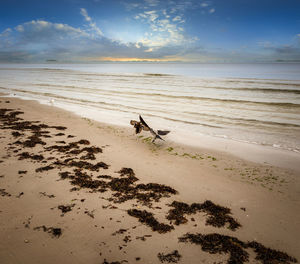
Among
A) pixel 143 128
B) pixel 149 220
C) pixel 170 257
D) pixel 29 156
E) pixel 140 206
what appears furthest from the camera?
pixel 143 128

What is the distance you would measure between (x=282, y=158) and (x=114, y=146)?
7298 mm

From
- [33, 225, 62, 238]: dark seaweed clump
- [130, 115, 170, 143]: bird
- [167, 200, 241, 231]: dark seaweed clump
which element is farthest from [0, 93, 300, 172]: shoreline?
[33, 225, 62, 238]: dark seaweed clump

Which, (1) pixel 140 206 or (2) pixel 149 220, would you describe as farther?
(1) pixel 140 206

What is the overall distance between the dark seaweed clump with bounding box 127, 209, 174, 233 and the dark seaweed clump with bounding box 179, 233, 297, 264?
0.40 metres

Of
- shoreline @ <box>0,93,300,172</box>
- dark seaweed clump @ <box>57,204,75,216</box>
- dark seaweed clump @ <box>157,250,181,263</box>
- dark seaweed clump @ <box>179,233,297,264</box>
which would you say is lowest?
dark seaweed clump @ <box>157,250,181,263</box>

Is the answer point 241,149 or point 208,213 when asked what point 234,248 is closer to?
point 208,213

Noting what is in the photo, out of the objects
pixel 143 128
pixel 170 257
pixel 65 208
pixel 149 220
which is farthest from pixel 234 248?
pixel 143 128

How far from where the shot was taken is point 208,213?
15.4 feet

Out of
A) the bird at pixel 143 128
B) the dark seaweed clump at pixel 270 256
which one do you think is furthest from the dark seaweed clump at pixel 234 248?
the bird at pixel 143 128

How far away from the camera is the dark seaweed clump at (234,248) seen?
11.6 ft

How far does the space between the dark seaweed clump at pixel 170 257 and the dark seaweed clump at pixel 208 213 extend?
769 mm

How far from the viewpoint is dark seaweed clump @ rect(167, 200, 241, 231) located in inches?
172

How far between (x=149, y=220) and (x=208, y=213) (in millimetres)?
1489

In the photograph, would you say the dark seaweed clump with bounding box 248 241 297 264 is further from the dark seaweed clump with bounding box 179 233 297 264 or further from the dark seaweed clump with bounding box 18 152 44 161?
the dark seaweed clump with bounding box 18 152 44 161
